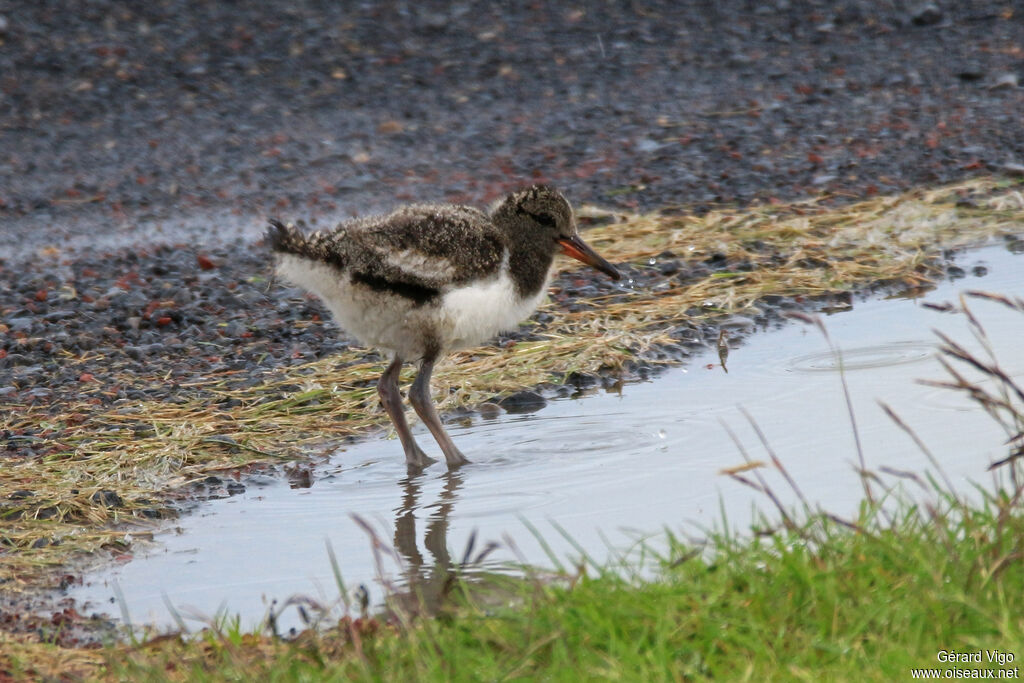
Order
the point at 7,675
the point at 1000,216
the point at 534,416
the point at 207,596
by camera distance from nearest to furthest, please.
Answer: the point at 7,675 → the point at 207,596 → the point at 534,416 → the point at 1000,216

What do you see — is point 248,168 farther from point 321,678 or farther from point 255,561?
point 321,678

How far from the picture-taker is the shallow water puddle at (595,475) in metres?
4.16

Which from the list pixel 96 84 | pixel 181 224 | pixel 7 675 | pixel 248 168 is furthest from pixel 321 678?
pixel 96 84

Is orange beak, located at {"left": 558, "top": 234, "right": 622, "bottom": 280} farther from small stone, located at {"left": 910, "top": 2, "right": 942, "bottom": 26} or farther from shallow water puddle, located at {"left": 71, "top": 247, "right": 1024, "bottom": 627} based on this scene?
small stone, located at {"left": 910, "top": 2, "right": 942, "bottom": 26}

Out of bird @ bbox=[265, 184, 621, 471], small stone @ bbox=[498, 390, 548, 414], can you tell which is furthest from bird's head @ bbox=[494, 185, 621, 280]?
small stone @ bbox=[498, 390, 548, 414]

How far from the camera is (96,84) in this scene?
40.8 ft

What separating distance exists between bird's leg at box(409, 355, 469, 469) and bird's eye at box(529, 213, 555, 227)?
83 centimetres

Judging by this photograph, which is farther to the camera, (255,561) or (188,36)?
(188,36)

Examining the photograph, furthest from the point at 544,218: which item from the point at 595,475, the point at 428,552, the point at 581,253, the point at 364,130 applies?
the point at 364,130

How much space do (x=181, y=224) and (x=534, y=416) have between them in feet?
15.8

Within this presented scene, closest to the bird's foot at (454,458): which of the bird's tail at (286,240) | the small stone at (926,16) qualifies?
the bird's tail at (286,240)

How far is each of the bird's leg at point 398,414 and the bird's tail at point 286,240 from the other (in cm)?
75

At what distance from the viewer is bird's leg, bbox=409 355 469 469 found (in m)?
5.29

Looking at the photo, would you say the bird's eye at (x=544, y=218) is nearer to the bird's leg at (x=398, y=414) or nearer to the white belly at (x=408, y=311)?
the white belly at (x=408, y=311)
